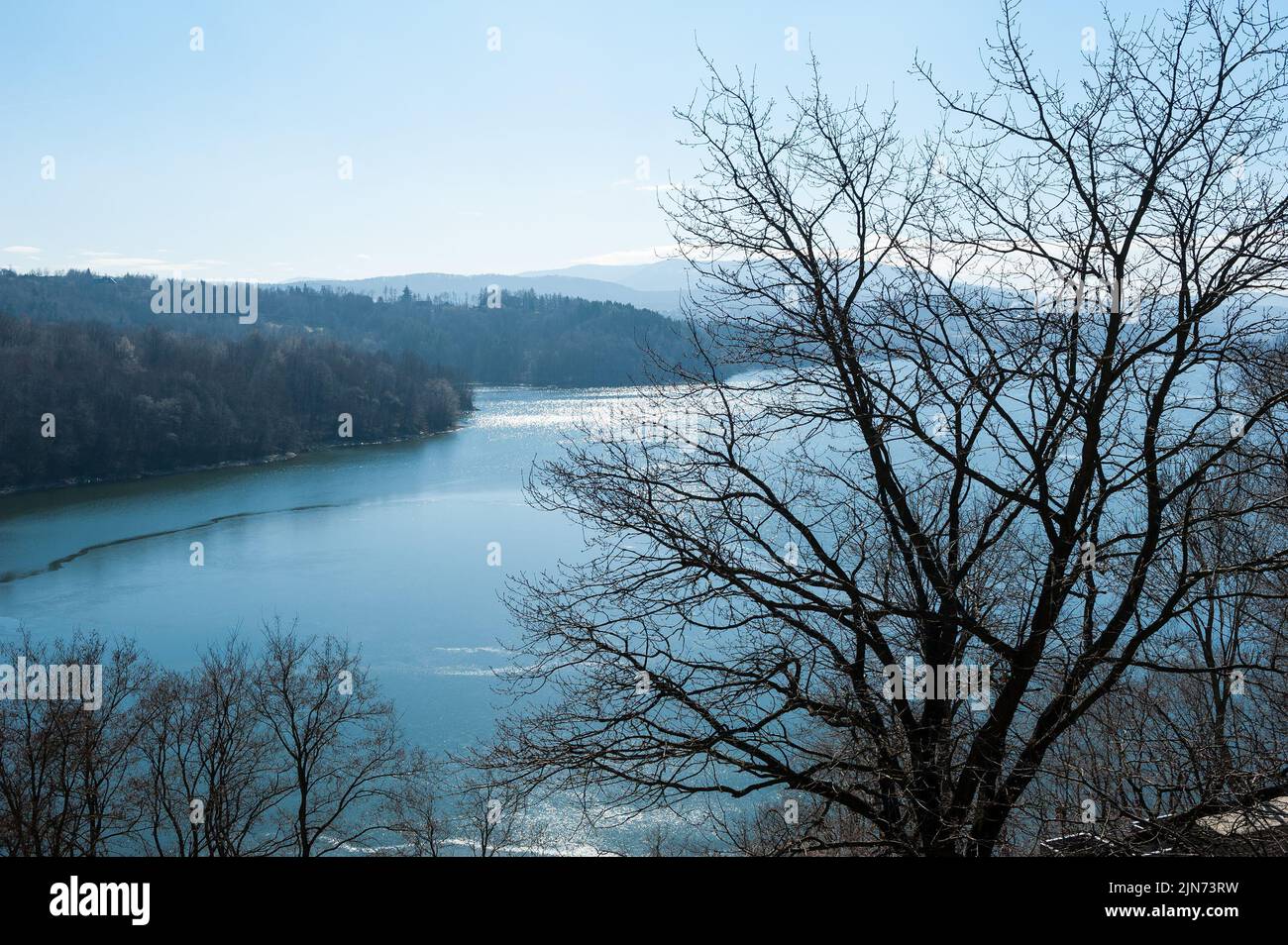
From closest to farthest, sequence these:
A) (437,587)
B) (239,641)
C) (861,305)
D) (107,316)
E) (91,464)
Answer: (861,305) → (239,641) → (437,587) → (91,464) → (107,316)

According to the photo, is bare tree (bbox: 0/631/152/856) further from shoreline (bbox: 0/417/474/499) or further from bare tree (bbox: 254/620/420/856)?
shoreline (bbox: 0/417/474/499)

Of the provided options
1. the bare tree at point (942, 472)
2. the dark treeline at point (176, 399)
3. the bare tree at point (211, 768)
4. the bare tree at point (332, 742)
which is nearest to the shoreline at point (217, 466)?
the dark treeline at point (176, 399)

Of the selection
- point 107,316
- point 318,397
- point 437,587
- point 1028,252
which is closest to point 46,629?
point 437,587

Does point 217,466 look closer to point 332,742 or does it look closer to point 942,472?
point 332,742

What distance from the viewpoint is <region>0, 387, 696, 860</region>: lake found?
62.5 ft

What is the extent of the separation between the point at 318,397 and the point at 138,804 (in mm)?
42889

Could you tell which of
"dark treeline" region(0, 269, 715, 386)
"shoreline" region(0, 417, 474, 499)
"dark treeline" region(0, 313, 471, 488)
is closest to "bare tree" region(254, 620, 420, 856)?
"shoreline" region(0, 417, 474, 499)

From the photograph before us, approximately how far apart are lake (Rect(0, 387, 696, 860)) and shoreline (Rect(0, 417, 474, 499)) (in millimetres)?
818

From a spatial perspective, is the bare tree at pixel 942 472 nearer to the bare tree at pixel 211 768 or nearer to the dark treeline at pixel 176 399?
the bare tree at pixel 211 768

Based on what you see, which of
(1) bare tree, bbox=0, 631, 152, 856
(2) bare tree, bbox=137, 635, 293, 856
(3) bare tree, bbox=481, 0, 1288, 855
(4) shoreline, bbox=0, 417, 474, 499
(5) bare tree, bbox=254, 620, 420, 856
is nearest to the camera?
(3) bare tree, bbox=481, 0, 1288, 855

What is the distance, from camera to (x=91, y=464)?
40656 mm

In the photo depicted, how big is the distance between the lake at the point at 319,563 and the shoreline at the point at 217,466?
82 centimetres

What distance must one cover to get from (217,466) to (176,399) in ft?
14.8
